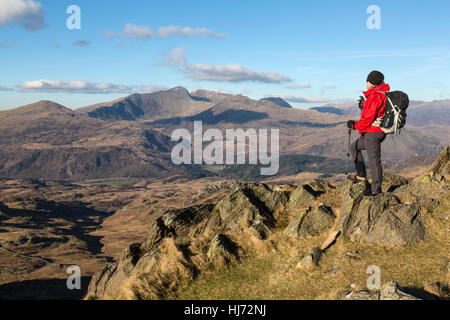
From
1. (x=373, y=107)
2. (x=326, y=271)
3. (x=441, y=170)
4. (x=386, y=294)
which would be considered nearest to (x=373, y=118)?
(x=373, y=107)

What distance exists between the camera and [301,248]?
64.5 feet

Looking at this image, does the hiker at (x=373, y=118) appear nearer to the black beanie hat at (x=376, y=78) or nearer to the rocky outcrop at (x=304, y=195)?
the black beanie hat at (x=376, y=78)

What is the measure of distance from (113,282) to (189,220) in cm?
658

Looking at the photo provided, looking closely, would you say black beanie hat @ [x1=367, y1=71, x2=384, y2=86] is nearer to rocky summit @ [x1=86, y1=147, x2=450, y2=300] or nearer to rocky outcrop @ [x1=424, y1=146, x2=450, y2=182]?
rocky summit @ [x1=86, y1=147, x2=450, y2=300]

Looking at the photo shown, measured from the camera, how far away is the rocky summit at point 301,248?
16.4 metres

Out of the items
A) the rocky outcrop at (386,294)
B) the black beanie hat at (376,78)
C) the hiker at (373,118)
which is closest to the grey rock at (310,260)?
the rocky outcrop at (386,294)

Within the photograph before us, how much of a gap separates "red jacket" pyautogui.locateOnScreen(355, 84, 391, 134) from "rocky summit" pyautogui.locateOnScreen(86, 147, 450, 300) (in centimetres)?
494

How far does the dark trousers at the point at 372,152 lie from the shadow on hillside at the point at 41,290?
3125 inches

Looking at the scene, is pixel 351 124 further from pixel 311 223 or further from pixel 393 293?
pixel 393 293

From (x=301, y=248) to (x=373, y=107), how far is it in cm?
838

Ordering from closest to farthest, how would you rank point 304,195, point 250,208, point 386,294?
point 386,294 < point 250,208 < point 304,195
